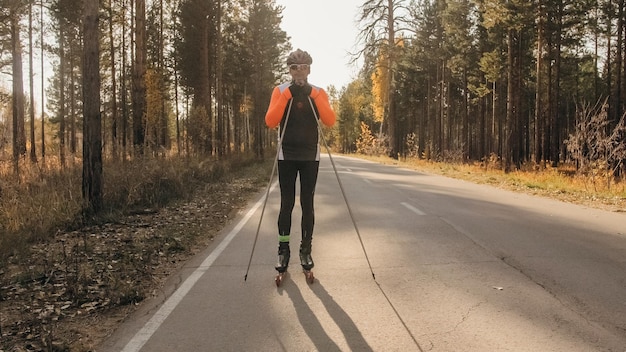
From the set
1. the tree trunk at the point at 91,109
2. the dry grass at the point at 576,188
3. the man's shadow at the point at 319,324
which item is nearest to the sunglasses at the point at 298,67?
the man's shadow at the point at 319,324

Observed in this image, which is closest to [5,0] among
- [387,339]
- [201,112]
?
[201,112]

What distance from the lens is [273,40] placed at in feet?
124

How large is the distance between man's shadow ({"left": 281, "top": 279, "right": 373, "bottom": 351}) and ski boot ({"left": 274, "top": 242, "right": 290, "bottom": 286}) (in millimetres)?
115

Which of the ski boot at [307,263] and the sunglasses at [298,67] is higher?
the sunglasses at [298,67]

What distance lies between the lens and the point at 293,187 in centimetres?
539

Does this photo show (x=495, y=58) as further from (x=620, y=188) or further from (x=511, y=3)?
(x=620, y=188)

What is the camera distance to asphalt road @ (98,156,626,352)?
354 cm

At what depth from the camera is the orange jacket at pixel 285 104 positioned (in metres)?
5.07

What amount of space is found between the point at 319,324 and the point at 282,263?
147cm

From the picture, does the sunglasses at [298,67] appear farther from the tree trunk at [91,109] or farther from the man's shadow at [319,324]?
the tree trunk at [91,109]

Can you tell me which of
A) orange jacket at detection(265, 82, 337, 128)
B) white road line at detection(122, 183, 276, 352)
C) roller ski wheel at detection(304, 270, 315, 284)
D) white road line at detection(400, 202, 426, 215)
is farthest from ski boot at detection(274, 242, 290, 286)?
white road line at detection(400, 202, 426, 215)

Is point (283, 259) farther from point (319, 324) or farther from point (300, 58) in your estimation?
point (300, 58)

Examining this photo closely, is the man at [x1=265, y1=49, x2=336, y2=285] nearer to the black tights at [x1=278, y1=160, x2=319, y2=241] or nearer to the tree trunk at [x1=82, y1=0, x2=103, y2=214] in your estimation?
the black tights at [x1=278, y1=160, x2=319, y2=241]

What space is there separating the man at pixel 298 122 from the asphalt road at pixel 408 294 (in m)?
0.71
